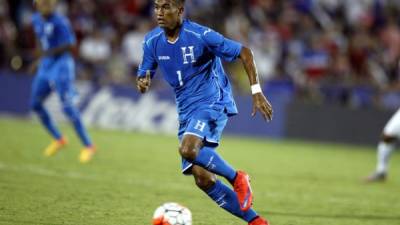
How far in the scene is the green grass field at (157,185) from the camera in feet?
26.9

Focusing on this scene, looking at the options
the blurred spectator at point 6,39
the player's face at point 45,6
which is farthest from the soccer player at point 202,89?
the blurred spectator at point 6,39

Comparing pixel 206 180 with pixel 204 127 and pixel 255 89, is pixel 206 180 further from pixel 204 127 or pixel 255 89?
pixel 255 89

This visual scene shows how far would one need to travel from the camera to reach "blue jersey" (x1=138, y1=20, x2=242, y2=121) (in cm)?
722

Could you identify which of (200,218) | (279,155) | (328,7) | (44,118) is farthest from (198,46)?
(328,7)

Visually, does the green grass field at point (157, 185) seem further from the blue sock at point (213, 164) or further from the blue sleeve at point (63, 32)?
the blue sleeve at point (63, 32)

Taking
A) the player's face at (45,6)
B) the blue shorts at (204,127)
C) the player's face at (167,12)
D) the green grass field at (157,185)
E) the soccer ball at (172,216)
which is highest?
the player's face at (45,6)

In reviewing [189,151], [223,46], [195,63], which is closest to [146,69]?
[195,63]

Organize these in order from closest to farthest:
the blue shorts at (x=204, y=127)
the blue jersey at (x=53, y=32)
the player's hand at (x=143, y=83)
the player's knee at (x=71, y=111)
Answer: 1. the blue shorts at (x=204, y=127)
2. the player's hand at (x=143, y=83)
3. the blue jersey at (x=53, y=32)
4. the player's knee at (x=71, y=111)

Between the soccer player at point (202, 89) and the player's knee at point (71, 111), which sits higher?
the soccer player at point (202, 89)

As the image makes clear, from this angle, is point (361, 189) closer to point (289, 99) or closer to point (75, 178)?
point (75, 178)

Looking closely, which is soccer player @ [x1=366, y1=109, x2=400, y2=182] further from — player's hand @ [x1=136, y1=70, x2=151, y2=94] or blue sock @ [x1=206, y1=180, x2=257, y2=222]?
player's hand @ [x1=136, y1=70, x2=151, y2=94]

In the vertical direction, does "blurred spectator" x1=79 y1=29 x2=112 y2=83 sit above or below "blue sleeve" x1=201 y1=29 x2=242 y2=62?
below

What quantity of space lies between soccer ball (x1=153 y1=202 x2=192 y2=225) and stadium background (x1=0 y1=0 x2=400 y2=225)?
221 inches

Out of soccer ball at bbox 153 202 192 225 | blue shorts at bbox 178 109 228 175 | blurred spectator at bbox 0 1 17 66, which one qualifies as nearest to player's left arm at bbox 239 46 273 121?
blue shorts at bbox 178 109 228 175
